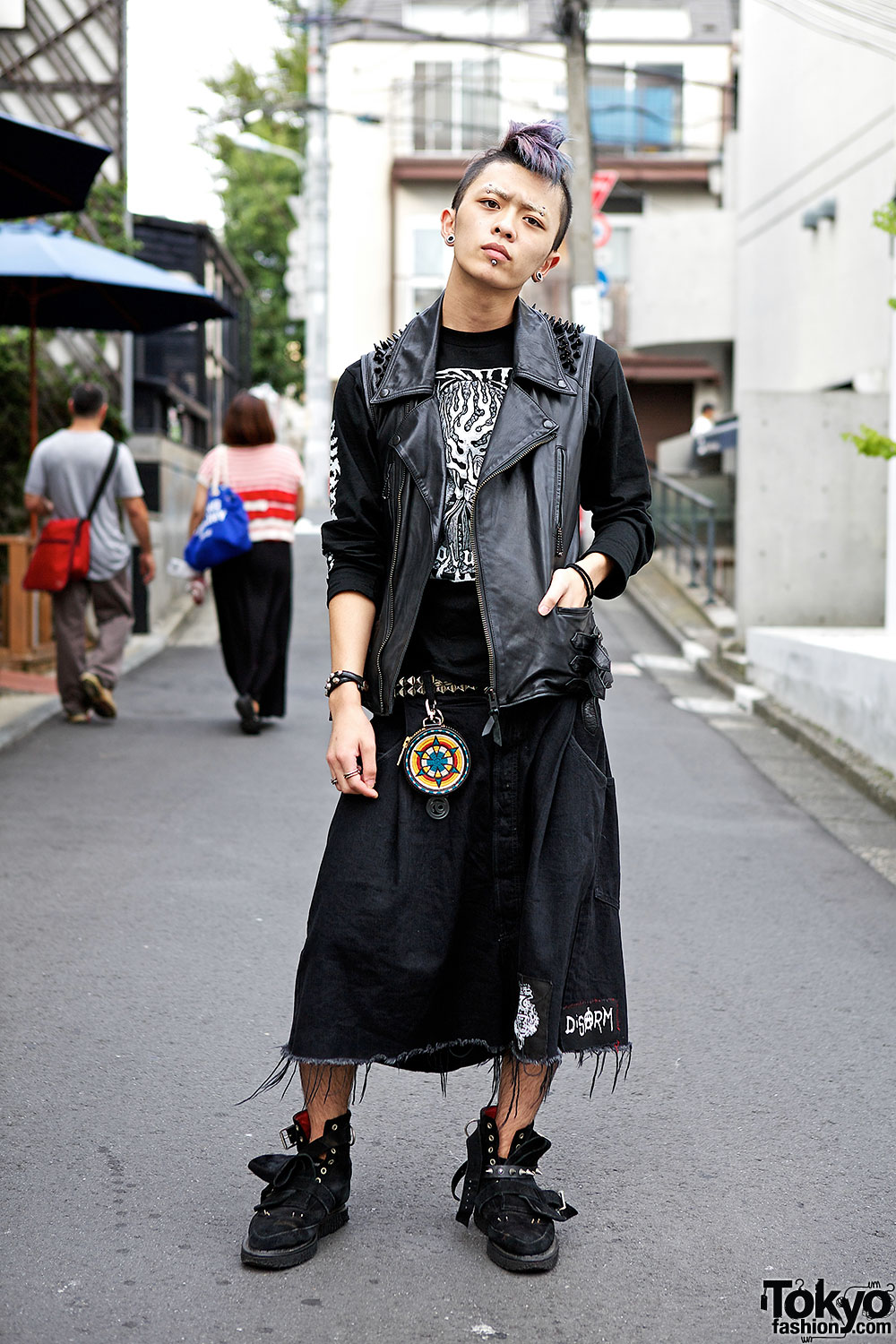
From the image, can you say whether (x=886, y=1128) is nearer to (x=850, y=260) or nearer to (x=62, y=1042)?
(x=62, y=1042)

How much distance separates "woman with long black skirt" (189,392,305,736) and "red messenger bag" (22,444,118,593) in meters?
0.70

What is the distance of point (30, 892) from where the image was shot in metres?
5.72

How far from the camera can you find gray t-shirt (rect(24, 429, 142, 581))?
9594 mm

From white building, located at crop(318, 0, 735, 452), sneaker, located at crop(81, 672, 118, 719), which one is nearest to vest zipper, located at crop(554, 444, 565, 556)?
sneaker, located at crop(81, 672, 118, 719)

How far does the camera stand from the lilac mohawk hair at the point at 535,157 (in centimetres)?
287

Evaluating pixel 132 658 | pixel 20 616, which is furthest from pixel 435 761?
pixel 132 658

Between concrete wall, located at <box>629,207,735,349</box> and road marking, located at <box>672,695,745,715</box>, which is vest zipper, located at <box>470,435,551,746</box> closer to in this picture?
road marking, located at <box>672,695,745,715</box>

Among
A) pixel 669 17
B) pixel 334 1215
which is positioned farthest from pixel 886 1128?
pixel 669 17

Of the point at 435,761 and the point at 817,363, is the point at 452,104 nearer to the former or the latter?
the point at 817,363

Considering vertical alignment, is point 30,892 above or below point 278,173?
below

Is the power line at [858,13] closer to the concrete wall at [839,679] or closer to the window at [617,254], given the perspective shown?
the concrete wall at [839,679]

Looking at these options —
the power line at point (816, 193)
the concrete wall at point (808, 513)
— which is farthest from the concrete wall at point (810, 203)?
the concrete wall at point (808, 513)

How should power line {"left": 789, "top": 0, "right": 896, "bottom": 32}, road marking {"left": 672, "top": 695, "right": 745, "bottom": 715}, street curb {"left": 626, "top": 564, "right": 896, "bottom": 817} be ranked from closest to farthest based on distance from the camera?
street curb {"left": 626, "top": 564, "right": 896, "bottom": 817}, road marking {"left": 672, "top": 695, "right": 745, "bottom": 715}, power line {"left": 789, "top": 0, "right": 896, "bottom": 32}

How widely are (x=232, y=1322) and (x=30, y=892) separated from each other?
327 centimetres
